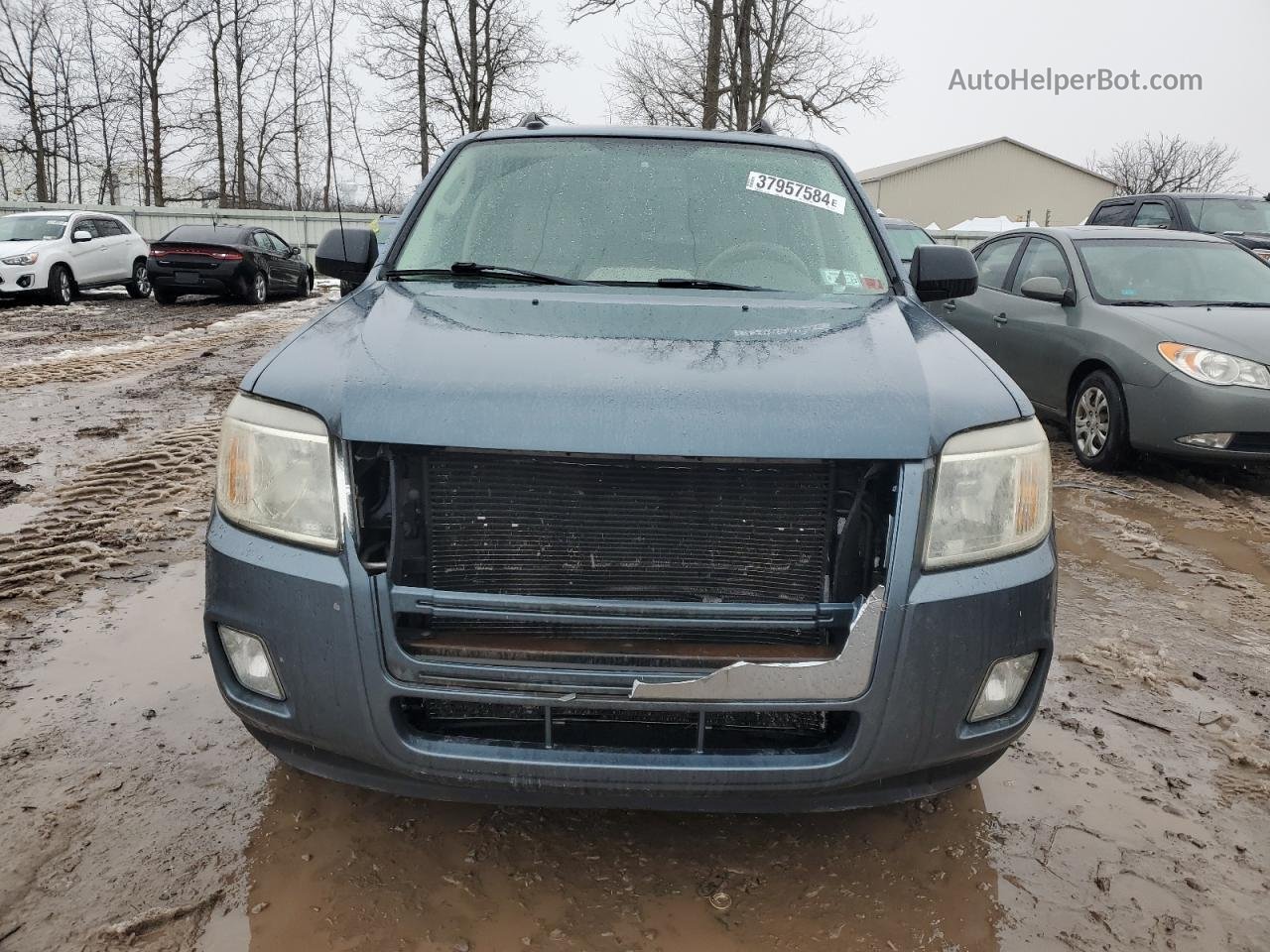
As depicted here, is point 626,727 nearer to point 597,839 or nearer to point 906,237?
point 597,839

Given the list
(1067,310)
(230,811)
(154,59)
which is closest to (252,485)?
(230,811)

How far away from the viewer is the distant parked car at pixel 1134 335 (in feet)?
16.8

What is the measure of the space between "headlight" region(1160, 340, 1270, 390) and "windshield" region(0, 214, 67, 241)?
15842mm

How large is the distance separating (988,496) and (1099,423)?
14.8ft

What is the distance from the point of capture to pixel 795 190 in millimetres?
3086

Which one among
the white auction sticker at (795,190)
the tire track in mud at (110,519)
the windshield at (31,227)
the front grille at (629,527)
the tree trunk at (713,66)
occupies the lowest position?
the tire track in mud at (110,519)

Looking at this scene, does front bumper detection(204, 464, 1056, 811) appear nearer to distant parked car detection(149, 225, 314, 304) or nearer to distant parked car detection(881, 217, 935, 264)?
distant parked car detection(881, 217, 935, 264)

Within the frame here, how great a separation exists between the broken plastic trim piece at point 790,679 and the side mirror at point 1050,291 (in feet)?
17.1

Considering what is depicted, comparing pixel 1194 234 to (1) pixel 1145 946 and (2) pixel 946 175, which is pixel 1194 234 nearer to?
(1) pixel 1145 946

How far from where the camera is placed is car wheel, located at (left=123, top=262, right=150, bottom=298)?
16.7m

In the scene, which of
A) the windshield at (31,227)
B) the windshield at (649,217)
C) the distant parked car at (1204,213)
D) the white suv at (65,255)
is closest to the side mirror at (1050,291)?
the windshield at (649,217)

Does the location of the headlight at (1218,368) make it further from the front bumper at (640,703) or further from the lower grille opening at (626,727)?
the lower grille opening at (626,727)

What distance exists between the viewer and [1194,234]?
6.72 m

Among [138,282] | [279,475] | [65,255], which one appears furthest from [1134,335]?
[138,282]
